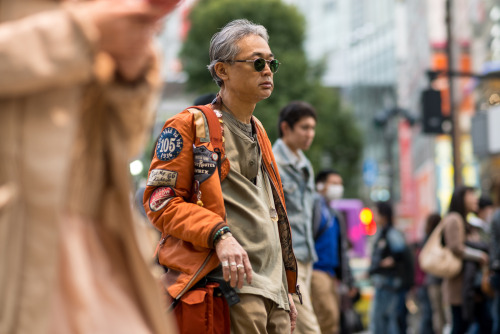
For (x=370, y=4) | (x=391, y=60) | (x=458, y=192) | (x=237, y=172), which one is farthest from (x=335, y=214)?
(x=370, y=4)

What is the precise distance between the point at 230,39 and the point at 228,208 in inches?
36.8

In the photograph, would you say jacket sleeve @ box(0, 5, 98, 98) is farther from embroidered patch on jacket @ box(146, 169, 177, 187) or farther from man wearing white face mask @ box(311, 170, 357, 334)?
man wearing white face mask @ box(311, 170, 357, 334)

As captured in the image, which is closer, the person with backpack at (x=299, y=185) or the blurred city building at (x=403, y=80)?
the person with backpack at (x=299, y=185)

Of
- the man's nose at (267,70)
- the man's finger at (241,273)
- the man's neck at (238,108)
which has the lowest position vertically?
the man's finger at (241,273)

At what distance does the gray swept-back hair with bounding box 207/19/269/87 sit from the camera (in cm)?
491

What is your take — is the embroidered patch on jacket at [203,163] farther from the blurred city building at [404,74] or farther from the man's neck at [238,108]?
the blurred city building at [404,74]

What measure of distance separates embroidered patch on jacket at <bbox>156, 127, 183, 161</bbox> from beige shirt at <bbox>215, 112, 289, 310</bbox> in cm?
29

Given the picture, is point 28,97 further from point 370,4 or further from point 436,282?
point 370,4

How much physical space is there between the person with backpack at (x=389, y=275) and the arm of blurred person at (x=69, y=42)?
1082 centimetres

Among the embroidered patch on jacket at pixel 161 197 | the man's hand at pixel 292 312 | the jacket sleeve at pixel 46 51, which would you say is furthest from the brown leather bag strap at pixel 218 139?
the jacket sleeve at pixel 46 51

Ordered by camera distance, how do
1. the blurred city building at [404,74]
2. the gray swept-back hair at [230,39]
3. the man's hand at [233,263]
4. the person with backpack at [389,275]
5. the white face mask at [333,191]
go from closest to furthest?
1. the man's hand at [233,263]
2. the gray swept-back hair at [230,39]
3. the white face mask at [333,191]
4. the person with backpack at [389,275]
5. the blurred city building at [404,74]

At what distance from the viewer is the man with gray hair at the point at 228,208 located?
427 centimetres

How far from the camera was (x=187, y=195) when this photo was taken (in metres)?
4.44

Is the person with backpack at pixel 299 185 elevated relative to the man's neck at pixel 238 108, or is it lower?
lower
